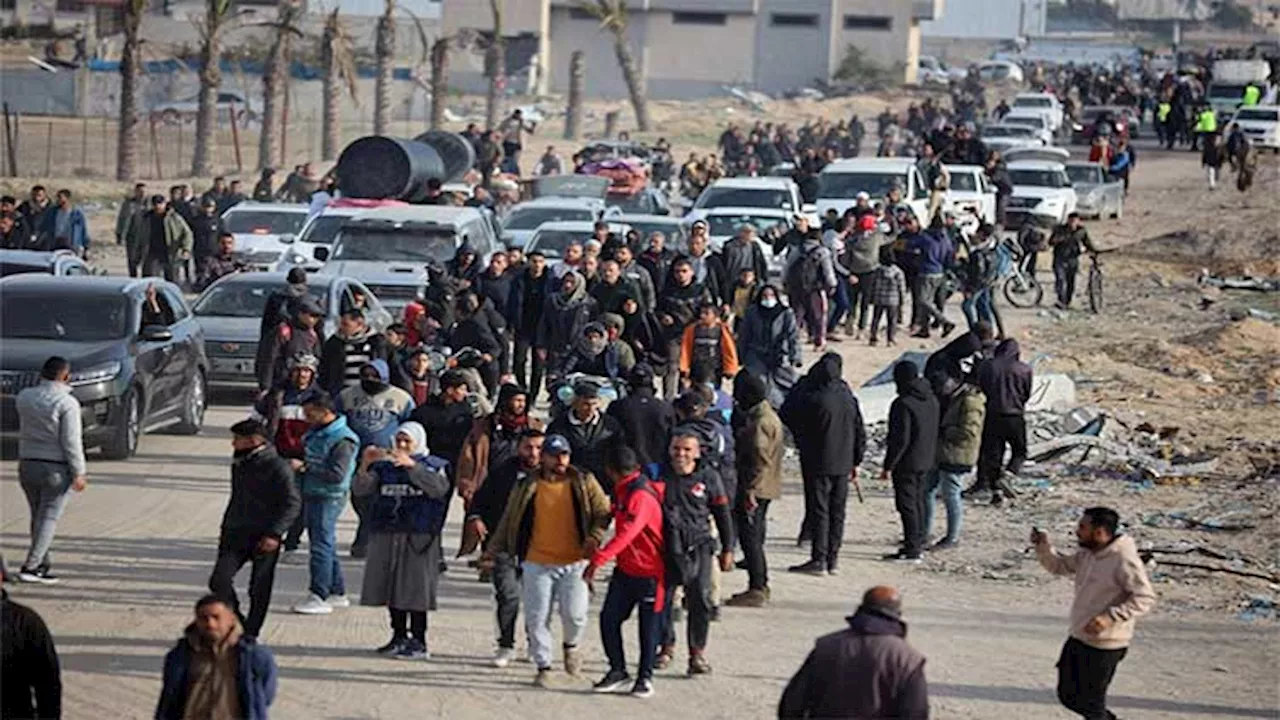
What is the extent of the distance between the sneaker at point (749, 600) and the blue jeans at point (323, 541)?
7.73ft

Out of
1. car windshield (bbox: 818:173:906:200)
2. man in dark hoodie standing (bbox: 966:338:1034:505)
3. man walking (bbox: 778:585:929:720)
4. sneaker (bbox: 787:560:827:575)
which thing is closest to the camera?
man walking (bbox: 778:585:929:720)

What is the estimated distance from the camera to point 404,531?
13.1m

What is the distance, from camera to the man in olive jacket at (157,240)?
30906 millimetres

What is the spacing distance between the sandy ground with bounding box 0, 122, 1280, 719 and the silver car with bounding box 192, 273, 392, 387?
3.84m

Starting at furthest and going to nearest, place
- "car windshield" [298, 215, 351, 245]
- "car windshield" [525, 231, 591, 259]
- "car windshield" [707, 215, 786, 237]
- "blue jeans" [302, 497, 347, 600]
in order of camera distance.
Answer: "car windshield" [707, 215, 786, 237] < "car windshield" [298, 215, 351, 245] < "car windshield" [525, 231, 591, 259] < "blue jeans" [302, 497, 347, 600]

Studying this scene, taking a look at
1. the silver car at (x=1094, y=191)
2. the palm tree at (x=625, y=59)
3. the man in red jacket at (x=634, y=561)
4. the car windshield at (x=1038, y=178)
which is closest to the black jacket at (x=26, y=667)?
the man in red jacket at (x=634, y=561)

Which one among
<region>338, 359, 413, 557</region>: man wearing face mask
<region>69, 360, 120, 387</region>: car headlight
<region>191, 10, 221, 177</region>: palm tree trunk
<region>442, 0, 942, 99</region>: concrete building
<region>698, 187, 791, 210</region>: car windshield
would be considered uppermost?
<region>442, 0, 942, 99</region>: concrete building

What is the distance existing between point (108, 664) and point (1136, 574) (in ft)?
17.7

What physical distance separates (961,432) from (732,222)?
17408 millimetres

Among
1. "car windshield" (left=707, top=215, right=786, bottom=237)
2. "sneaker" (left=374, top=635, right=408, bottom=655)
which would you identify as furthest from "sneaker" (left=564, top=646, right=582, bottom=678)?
"car windshield" (left=707, top=215, right=786, bottom=237)

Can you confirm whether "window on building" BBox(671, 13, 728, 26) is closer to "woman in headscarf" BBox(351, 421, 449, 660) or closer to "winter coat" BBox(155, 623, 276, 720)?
"woman in headscarf" BBox(351, 421, 449, 660)

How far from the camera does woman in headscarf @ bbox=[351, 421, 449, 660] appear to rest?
13.1 m

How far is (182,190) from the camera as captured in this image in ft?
117

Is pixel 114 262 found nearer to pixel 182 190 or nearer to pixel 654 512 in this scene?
pixel 182 190
